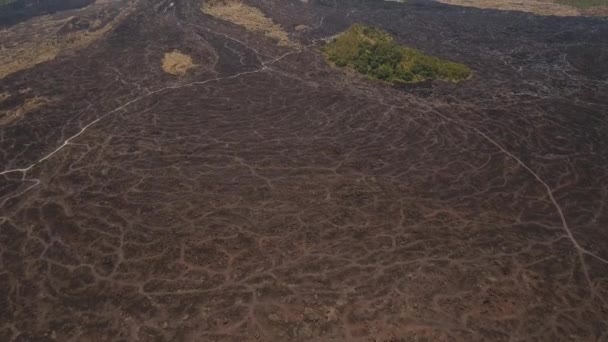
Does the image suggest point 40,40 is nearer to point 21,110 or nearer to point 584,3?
point 21,110

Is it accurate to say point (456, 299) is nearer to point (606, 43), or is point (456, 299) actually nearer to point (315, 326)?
point (315, 326)

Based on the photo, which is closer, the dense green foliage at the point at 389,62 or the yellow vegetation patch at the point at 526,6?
the dense green foliage at the point at 389,62

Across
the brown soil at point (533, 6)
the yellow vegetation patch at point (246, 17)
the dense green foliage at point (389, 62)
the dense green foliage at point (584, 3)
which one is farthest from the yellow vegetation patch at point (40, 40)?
the dense green foliage at point (584, 3)

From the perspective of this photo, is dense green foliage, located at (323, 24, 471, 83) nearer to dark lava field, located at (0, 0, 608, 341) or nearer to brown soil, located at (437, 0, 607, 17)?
dark lava field, located at (0, 0, 608, 341)

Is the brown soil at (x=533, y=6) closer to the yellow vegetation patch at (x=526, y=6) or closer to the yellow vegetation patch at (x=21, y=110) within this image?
the yellow vegetation patch at (x=526, y=6)

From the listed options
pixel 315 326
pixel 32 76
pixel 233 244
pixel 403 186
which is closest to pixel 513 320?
pixel 315 326

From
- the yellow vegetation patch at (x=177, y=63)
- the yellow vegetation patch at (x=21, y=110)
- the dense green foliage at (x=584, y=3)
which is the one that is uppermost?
the dense green foliage at (x=584, y=3)

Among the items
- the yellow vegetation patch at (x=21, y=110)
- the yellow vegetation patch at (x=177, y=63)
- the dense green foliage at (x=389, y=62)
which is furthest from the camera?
the yellow vegetation patch at (x=177, y=63)
